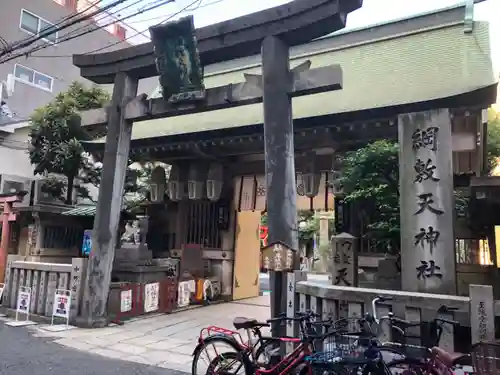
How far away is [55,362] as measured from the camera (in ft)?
20.8

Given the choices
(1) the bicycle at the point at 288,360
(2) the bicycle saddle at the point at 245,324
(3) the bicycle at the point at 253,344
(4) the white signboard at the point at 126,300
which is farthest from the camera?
(4) the white signboard at the point at 126,300

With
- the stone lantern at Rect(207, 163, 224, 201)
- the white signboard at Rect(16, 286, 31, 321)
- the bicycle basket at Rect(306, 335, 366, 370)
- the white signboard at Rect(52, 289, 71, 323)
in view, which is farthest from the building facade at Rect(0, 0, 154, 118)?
the bicycle basket at Rect(306, 335, 366, 370)

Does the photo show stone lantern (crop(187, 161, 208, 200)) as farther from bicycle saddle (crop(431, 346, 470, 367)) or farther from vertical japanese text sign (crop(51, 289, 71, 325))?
bicycle saddle (crop(431, 346, 470, 367))

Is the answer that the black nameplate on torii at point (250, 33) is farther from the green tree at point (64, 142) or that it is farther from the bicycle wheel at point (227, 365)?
the bicycle wheel at point (227, 365)

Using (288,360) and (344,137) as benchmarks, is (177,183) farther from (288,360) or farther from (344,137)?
(288,360)

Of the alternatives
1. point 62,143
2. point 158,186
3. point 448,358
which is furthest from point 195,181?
point 448,358

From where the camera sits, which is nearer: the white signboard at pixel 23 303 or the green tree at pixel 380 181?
the green tree at pixel 380 181

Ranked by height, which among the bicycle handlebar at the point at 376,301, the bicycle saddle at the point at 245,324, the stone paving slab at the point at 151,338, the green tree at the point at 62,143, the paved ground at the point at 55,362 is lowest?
the stone paving slab at the point at 151,338

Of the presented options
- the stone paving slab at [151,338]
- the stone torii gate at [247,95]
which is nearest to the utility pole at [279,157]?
the stone torii gate at [247,95]

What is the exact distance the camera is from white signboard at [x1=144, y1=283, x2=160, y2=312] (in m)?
10.8

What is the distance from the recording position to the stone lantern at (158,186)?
598 inches

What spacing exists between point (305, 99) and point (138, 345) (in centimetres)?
814

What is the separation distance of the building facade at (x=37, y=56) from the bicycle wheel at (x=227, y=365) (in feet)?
68.5

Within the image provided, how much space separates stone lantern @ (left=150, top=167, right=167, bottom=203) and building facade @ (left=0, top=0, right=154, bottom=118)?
1071cm
